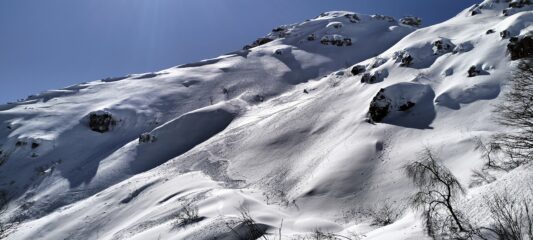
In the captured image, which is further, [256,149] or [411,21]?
[411,21]

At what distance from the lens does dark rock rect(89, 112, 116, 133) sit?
45500 millimetres

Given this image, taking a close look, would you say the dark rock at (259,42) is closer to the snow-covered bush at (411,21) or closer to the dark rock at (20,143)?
the snow-covered bush at (411,21)

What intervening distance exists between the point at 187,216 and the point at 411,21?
91.5m

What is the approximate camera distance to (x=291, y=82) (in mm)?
61906

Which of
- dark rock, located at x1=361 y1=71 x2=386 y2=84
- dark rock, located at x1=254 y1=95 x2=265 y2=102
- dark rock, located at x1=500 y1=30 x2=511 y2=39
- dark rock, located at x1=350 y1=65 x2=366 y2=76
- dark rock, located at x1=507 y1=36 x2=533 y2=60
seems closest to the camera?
dark rock, located at x1=507 y1=36 x2=533 y2=60

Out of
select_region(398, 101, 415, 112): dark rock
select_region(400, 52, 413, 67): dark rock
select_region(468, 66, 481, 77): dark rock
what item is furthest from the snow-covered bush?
select_region(398, 101, 415, 112): dark rock

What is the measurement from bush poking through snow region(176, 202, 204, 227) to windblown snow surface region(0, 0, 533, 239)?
1.42 feet

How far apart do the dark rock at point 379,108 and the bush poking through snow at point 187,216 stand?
16029mm

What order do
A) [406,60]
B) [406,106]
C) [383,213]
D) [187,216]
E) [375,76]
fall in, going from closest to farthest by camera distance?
[383,213], [187,216], [406,106], [375,76], [406,60]

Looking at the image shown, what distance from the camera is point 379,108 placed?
2961 cm

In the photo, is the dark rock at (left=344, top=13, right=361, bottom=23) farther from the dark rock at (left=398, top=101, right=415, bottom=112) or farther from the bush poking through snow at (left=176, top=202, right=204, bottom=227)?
Result: the bush poking through snow at (left=176, top=202, right=204, bottom=227)

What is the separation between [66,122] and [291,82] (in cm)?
3466

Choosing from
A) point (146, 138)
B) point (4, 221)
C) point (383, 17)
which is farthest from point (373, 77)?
point (383, 17)

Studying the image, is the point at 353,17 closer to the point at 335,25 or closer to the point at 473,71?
the point at 335,25
